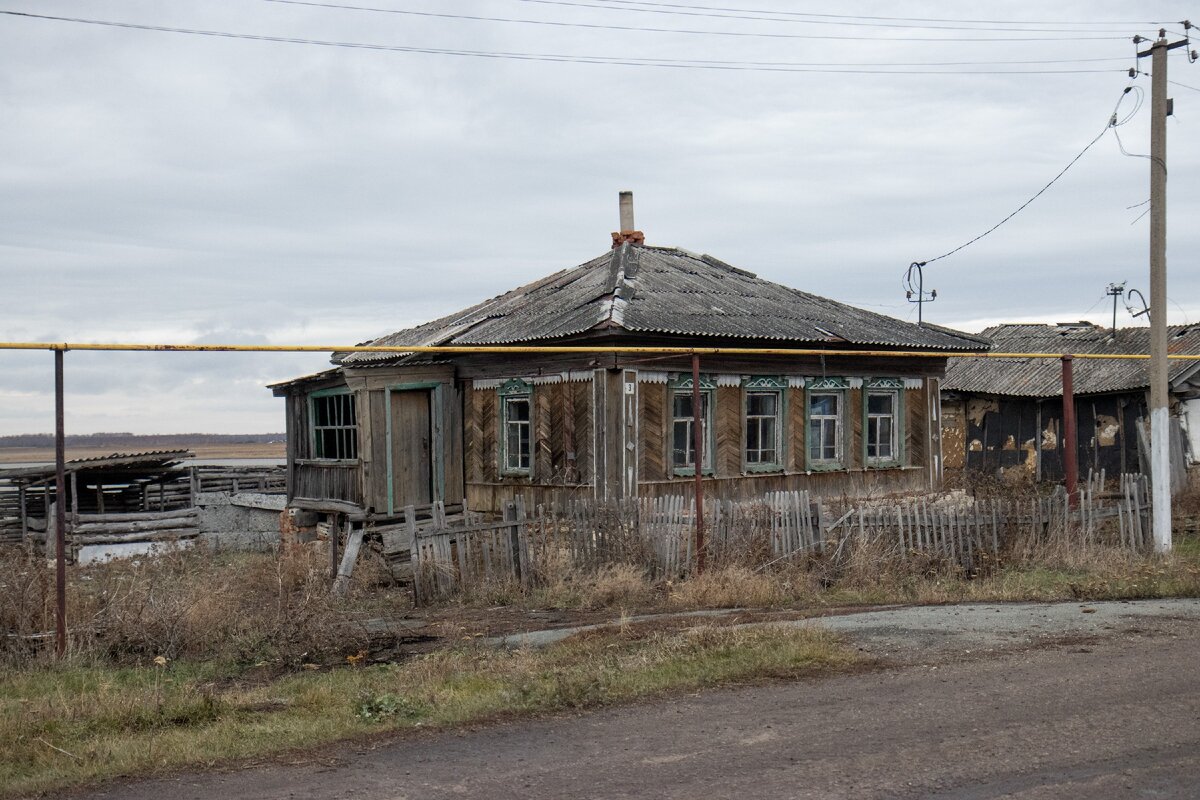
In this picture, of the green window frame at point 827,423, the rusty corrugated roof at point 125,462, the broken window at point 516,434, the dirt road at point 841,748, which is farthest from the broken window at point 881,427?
the rusty corrugated roof at point 125,462

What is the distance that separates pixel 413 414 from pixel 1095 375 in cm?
1753

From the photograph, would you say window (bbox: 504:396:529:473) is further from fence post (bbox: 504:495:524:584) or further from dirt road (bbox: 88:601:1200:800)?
Result: dirt road (bbox: 88:601:1200:800)

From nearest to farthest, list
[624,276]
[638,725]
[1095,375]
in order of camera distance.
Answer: [638,725]
[624,276]
[1095,375]

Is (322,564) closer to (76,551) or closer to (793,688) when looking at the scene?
(793,688)

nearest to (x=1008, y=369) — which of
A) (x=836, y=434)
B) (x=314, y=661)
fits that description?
(x=836, y=434)

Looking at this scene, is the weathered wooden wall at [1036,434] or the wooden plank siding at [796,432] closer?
the wooden plank siding at [796,432]

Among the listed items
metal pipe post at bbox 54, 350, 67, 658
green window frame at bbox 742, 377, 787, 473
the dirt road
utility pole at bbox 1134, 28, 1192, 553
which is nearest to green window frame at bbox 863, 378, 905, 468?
green window frame at bbox 742, 377, 787, 473

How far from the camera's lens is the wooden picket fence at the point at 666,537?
12.3 meters

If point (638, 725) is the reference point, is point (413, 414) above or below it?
above

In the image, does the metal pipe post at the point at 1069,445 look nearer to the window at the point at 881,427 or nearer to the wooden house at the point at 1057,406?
the window at the point at 881,427

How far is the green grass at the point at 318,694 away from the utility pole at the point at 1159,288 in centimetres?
744

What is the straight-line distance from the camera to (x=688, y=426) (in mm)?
16406

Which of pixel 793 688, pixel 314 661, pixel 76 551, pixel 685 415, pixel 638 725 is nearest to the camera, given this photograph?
pixel 638 725

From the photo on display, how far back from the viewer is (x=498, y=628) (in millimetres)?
10297
